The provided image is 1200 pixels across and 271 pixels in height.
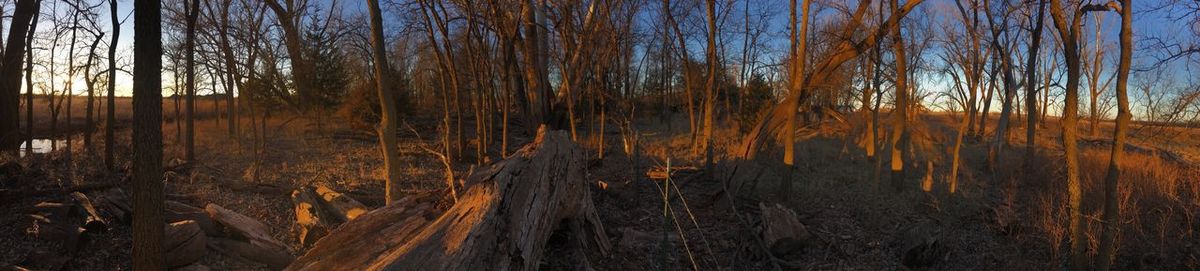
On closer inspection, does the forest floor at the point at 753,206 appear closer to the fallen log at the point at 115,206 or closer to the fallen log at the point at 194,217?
the fallen log at the point at 115,206

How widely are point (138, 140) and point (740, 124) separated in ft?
65.3

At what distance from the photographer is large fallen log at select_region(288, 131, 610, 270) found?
14.2ft

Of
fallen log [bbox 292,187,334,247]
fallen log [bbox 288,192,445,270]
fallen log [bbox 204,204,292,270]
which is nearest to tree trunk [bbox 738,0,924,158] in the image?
fallen log [bbox 288,192,445,270]

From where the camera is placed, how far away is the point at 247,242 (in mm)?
6602

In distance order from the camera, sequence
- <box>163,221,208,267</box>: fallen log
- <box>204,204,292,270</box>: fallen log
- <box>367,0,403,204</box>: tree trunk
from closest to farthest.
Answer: <box>163,221,208,267</box>: fallen log < <box>204,204,292,270</box>: fallen log < <box>367,0,403,204</box>: tree trunk

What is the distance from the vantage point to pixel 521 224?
5.25 m

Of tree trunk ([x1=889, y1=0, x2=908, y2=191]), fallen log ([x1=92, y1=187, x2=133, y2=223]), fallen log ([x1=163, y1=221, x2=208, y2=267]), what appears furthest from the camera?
tree trunk ([x1=889, y1=0, x2=908, y2=191])

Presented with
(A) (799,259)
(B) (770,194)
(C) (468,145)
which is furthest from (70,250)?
(C) (468,145)

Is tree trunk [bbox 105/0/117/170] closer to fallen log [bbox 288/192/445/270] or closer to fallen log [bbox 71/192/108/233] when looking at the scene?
fallen log [bbox 71/192/108/233]

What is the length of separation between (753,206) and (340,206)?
23.7ft

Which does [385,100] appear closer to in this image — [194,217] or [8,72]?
[194,217]

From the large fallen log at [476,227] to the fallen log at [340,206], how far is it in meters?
2.42

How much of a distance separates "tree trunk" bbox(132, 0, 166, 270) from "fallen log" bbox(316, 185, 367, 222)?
11.0 ft

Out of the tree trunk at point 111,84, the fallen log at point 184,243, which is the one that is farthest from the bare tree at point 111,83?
the fallen log at point 184,243
